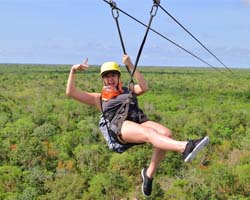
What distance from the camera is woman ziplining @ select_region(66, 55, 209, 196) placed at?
7.31 metres

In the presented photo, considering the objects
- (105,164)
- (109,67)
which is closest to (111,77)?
(109,67)

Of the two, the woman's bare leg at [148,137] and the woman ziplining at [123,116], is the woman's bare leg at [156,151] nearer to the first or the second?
the woman ziplining at [123,116]

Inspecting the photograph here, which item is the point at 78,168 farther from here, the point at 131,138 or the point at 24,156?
the point at 131,138

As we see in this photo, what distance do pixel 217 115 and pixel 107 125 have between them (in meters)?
53.5

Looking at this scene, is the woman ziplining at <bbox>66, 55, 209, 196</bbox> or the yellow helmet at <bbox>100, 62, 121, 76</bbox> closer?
the woman ziplining at <bbox>66, 55, 209, 196</bbox>

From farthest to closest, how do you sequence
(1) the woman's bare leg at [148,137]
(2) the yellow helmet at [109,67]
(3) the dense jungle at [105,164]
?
1. (3) the dense jungle at [105,164]
2. (2) the yellow helmet at [109,67]
3. (1) the woman's bare leg at [148,137]

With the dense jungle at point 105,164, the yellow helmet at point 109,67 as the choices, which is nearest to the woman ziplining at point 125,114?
the yellow helmet at point 109,67

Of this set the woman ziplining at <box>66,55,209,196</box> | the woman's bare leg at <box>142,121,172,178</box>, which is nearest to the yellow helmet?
the woman ziplining at <box>66,55,209,196</box>

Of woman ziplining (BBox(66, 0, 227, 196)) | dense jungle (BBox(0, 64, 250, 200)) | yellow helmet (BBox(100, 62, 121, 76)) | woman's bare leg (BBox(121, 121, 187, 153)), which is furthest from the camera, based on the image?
dense jungle (BBox(0, 64, 250, 200))

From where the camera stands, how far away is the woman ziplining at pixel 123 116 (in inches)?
288

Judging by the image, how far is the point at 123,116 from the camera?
25.1 ft

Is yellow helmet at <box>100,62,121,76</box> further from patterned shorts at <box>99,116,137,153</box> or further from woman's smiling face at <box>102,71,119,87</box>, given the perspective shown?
patterned shorts at <box>99,116,137,153</box>

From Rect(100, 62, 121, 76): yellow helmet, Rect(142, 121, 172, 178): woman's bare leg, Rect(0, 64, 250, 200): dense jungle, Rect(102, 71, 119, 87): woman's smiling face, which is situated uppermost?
Rect(100, 62, 121, 76): yellow helmet

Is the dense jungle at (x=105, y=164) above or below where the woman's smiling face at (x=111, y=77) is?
below
